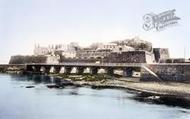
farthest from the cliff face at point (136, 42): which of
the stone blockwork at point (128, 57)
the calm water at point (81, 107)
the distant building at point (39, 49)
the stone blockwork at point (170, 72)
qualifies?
the distant building at point (39, 49)

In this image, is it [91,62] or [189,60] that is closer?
[189,60]

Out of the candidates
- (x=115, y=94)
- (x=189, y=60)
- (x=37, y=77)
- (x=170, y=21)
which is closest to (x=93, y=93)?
(x=115, y=94)

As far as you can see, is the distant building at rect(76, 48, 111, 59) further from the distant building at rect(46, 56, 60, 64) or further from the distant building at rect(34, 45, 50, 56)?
the distant building at rect(46, 56, 60, 64)

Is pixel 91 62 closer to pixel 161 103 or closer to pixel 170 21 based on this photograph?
pixel 161 103

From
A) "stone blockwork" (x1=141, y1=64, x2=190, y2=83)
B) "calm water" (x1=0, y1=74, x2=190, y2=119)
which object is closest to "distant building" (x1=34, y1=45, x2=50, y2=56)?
"calm water" (x1=0, y1=74, x2=190, y2=119)

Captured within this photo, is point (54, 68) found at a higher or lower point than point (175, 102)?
higher

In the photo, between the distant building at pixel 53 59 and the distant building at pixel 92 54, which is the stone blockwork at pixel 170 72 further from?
the distant building at pixel 53 59

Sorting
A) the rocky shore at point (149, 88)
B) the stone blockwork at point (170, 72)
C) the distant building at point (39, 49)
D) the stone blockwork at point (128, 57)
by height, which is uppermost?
the distant building at point (39, 49)

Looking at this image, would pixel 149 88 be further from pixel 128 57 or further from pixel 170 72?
pixel 128 57
